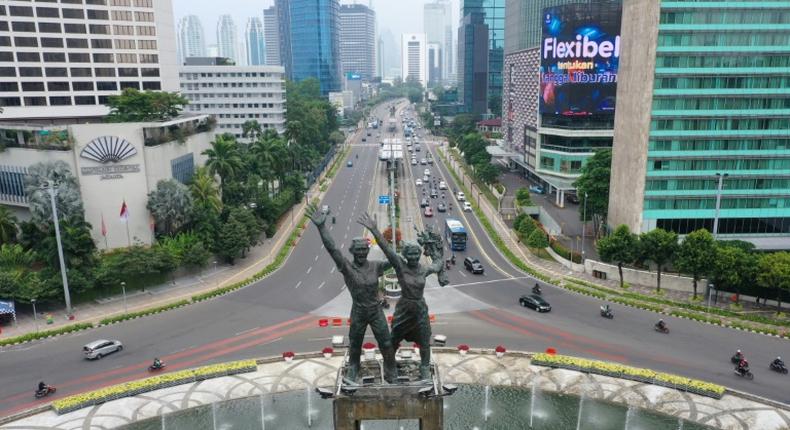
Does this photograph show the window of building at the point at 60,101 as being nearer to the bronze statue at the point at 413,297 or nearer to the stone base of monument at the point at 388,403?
the bronze statue at the point at 413,297

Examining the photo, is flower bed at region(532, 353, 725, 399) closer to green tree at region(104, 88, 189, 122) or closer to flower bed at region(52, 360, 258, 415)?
flower bed at region(52, 360, 258, 415)

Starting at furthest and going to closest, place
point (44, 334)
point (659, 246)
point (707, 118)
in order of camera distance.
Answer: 1. point (707, 118)
2. point (659, 246)
3. point (44, 334)

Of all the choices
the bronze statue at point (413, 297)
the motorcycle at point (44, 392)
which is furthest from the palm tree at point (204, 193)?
the bronze statue at point (413, 297)

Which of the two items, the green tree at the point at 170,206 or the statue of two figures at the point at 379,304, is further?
the green tree at the point at 170,206

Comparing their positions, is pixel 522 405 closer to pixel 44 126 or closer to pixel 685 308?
pixel 685 308

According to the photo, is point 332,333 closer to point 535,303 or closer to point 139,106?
point 535,303

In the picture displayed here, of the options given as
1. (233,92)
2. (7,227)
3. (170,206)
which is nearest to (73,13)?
(7,227)
